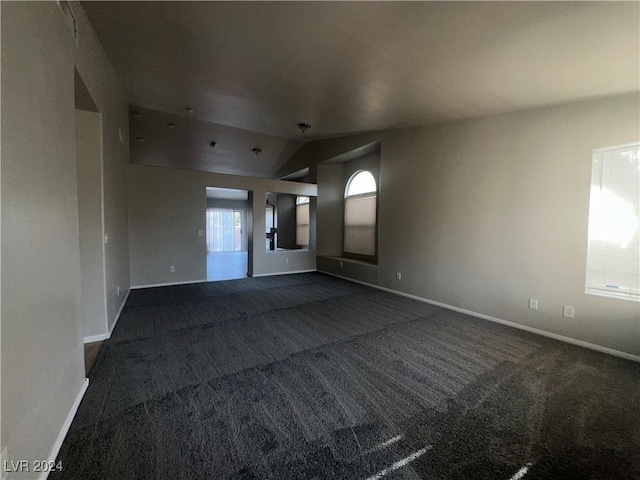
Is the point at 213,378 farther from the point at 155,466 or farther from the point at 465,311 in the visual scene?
the point at 465,311

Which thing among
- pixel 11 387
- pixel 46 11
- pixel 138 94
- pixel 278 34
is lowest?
pixel 11 387

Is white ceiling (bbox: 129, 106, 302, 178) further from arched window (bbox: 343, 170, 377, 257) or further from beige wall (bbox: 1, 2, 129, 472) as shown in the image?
beige wall (bbox: 1, 2, 129, 472)

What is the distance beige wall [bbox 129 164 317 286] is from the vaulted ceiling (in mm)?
1823

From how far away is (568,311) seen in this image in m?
2.93

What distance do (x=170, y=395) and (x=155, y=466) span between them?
619 mm

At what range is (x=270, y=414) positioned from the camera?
175 centimetres

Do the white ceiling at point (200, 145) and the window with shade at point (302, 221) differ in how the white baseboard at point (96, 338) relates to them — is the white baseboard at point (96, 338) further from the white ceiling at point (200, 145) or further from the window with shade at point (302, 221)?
the window with shade at point (302, 221)

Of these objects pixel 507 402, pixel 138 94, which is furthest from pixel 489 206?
pixel 138 94

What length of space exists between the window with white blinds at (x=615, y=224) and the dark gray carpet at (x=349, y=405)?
2.50ft

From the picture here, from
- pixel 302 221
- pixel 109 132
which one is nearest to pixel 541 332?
pixel 109 132

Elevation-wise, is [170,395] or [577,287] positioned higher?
[577,287]

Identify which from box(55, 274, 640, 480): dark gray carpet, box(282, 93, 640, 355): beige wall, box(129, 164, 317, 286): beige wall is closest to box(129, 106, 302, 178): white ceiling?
box(129, 164, 317, 286): beige wall

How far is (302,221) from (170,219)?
417 centimetres

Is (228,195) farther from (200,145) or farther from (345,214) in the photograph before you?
(345,214)
